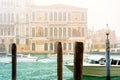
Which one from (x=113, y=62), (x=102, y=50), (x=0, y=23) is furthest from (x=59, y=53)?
(x=0, y=23)

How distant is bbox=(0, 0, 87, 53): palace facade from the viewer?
1679 inches

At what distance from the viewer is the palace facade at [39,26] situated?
1679 inches

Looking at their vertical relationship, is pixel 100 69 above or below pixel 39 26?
below

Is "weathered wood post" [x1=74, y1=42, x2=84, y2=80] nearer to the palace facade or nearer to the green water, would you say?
Answer: the green water

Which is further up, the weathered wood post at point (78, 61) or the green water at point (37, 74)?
the weathered wood post at point (78, 61)

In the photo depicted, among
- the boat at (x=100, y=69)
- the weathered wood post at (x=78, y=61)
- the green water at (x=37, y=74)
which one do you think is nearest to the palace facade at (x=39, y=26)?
the green water at (x=37, y=74)

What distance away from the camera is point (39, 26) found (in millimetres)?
43094

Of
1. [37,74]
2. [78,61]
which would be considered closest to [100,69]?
[37,74]

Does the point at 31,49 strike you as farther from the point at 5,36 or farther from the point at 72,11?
the point at 72,11

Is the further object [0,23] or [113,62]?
[0,23]

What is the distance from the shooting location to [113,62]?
433 inches

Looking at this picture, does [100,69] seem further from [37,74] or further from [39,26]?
[39,26]

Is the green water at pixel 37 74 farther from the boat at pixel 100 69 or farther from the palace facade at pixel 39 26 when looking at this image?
the palace facade at pixel 39 26

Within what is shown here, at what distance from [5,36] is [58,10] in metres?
6.36
